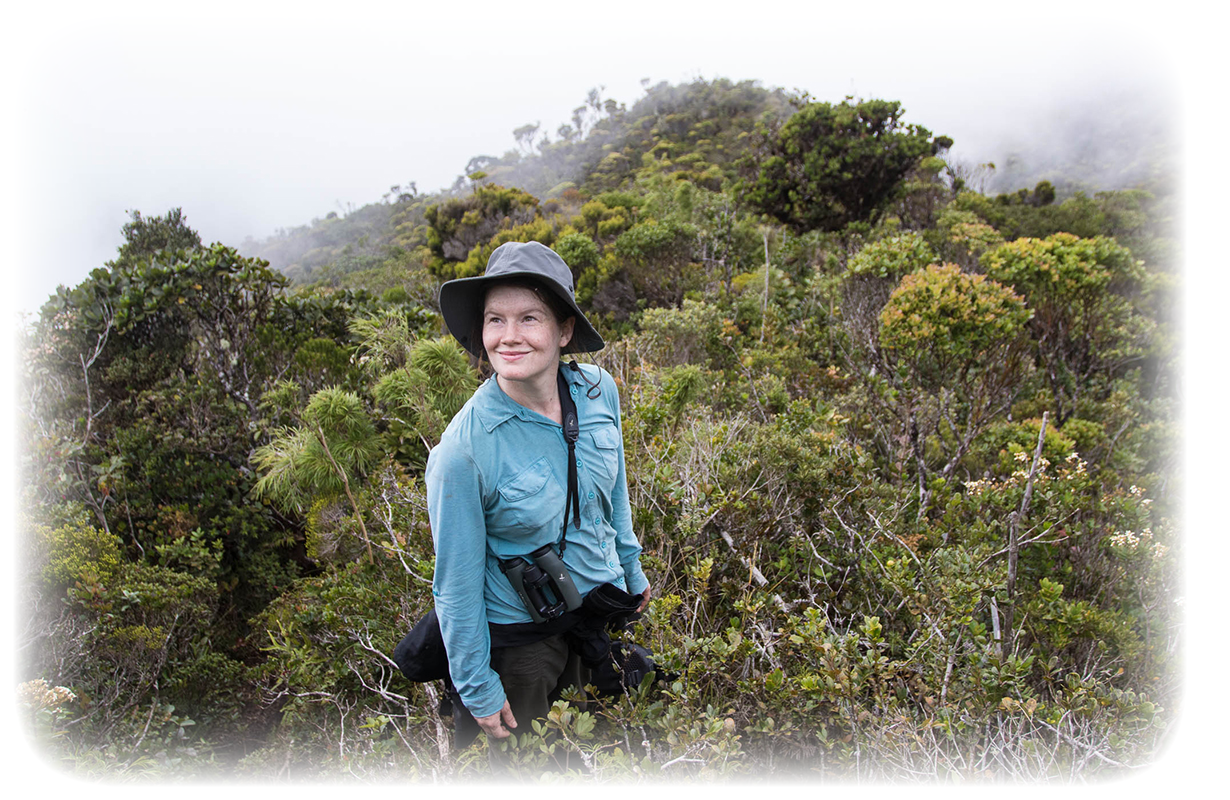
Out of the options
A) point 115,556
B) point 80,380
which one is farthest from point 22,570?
point 80,380

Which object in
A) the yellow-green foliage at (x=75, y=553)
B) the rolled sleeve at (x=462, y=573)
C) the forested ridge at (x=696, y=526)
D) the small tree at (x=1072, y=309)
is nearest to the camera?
the rolled sleeve at (x=462, y=573)

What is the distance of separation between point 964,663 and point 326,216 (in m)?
53.4

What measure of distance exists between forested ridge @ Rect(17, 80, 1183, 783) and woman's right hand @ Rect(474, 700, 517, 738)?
0.33 feet

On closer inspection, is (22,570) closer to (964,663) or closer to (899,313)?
(964,663)

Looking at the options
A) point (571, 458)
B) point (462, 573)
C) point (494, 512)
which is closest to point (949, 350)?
point (571, 458)

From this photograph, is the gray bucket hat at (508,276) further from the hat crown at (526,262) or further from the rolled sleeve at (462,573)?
the rolled sleeve at (462,573)

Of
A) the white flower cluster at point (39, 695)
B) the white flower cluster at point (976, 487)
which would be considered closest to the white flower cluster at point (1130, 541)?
the white flower cluster at point (976, 487)

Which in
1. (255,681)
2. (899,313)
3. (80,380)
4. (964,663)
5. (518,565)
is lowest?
(255,681)

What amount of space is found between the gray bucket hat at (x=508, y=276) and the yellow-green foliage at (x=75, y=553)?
10.4 feet

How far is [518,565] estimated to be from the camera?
62.4 inches

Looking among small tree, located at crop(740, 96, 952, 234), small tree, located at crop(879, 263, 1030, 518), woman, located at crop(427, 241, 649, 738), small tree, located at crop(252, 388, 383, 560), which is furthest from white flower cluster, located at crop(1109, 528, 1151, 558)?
small tree, located at crop(740, 96, 952, 234)

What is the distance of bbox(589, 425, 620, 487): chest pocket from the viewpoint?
1.75 metres

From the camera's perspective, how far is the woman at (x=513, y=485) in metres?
1.50

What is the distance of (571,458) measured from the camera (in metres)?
1.65
